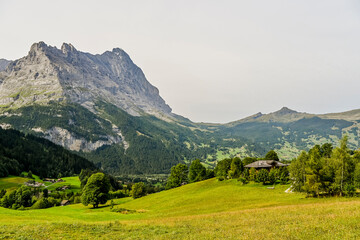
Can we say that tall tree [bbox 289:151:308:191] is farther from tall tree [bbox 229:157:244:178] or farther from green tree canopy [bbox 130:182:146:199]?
green tree canopy [bbox 130:182:146:199]

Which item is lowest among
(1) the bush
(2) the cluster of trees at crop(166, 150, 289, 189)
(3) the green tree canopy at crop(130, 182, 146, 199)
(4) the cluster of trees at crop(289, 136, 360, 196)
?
(3) the green tree canopy at crop(130, 182, 146, 199)

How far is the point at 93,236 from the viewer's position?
2416cm

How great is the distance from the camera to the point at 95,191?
75.1 meters

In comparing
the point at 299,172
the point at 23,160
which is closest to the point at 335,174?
the point at 299,172

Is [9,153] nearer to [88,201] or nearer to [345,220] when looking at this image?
[88,201]

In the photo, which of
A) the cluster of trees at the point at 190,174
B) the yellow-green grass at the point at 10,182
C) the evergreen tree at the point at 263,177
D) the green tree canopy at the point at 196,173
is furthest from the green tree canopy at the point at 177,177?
the yellow-green grass at the point at 10,182

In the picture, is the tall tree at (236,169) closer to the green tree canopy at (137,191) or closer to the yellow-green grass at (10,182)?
the green tree canopy at (137,191)

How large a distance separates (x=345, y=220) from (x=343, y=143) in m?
34.0

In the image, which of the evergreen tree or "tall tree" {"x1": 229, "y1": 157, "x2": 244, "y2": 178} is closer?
the evergreen tree

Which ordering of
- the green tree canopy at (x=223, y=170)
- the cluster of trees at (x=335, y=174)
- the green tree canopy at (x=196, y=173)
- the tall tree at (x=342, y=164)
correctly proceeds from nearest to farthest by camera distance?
1. the cluster of trees at (x=335, y=174)
2. the tall tree at (x=342, y=164)
3. the green tree canopy at (x=223, y=170)
4. the green tree canopy at (x=196, y=173)

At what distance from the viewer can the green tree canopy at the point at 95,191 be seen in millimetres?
74438

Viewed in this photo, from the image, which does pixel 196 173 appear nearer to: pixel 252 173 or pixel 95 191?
pixel 252 173

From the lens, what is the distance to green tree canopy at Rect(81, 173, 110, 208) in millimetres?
74438

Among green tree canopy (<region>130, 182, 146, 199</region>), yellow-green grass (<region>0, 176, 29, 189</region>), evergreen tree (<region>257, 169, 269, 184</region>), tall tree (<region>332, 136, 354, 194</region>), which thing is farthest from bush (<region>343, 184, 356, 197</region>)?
yellow-green grass (<region>0, 176, 29, 189</region>)
